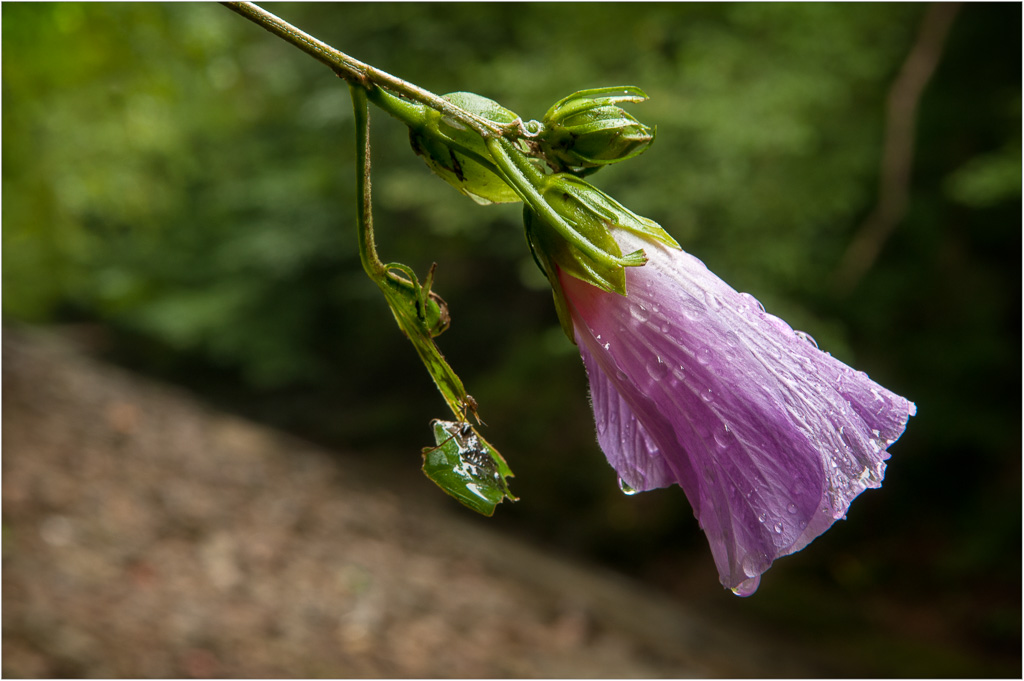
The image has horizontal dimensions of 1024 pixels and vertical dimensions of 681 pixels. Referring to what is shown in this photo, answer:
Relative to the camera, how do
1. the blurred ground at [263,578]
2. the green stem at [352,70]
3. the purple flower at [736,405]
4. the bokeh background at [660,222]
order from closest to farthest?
the green stem at [352,70], the purple flower at [736,405], the blurred ground at [263,578], the bokeh background at [660,222]

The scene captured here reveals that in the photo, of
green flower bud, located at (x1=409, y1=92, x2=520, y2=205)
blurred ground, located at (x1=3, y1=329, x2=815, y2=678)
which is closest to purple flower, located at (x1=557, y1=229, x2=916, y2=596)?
green flower bud, located at (x1=409, y1=92, x2=520, y2=205)

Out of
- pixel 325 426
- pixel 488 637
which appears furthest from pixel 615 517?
pixel 325 426

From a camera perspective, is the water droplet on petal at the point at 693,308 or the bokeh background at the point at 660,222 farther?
the bokeh background at the point at 660,222

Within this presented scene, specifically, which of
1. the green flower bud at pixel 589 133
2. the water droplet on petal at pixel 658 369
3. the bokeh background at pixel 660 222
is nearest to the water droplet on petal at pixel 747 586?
the water droplet on petal at pixel 658 369

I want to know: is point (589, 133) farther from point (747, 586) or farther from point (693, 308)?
point (747, 586)

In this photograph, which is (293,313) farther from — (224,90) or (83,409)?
(224,90)

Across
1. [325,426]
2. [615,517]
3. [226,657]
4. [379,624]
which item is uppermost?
[226,657]

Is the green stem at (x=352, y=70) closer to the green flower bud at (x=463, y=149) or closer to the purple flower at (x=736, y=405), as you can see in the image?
the green flower bud at (x=463, y=149)
